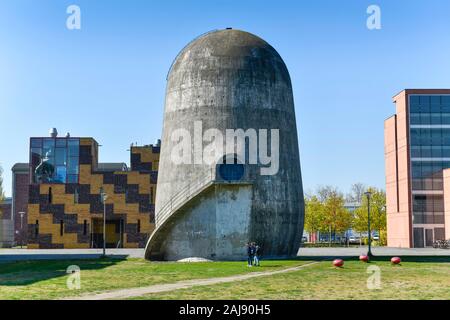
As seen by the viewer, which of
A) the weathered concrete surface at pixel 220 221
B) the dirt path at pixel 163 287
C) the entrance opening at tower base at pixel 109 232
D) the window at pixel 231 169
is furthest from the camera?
the entrance opening at tower base at pixel 109 232

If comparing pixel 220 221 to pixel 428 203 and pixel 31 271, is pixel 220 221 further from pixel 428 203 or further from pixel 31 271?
pixel 428 203

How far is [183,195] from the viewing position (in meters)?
43.0

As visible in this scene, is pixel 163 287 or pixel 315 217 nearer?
pixel 163 287

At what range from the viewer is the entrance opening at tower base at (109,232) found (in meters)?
78.2

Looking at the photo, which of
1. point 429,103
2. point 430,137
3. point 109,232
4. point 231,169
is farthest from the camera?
point 109,232

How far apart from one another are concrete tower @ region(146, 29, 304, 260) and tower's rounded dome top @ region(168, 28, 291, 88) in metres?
0.08

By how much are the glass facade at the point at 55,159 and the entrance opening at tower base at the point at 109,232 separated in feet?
22.4

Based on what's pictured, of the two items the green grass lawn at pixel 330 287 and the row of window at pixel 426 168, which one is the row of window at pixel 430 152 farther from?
the green grass lawn at pixel 330 287

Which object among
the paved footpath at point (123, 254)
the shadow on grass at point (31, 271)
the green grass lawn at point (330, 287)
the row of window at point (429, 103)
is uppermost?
the row of window at point (429, 103)

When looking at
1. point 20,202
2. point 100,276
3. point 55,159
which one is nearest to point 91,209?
point 55,159

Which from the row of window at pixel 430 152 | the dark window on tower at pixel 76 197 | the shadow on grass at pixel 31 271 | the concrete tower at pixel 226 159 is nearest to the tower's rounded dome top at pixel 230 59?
the concrete tower at pixel 226 159

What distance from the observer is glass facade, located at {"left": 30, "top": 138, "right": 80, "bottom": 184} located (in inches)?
3241

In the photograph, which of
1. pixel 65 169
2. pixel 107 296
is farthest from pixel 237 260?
pixel 65 169

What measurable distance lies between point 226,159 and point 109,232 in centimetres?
4093
